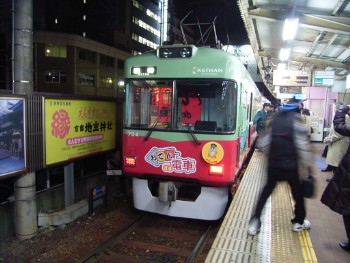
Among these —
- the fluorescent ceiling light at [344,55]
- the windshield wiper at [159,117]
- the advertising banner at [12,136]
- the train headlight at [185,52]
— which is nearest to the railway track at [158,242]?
the windshield wiper at [159,117]

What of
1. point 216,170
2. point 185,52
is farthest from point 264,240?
point 185,52

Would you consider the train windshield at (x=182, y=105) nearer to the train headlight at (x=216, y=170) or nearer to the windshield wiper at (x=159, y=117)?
the windshield wiper at (x=159, y=117)

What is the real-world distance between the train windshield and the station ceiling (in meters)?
2.27

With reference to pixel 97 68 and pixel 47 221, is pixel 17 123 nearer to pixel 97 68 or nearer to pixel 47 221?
pixel 47 221

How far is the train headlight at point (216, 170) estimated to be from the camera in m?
4.87

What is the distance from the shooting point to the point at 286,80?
43.3 ft

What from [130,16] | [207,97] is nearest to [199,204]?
[207,97]

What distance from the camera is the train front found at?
16.0 feet

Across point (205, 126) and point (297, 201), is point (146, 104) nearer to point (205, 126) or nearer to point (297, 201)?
point (205, 126)

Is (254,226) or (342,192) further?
(254,226)

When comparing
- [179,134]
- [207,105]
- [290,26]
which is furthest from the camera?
[290,26]

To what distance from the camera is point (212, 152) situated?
488 cm

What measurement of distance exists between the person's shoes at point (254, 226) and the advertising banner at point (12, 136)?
329 cm

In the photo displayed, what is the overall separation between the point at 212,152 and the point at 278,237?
1541 mm
